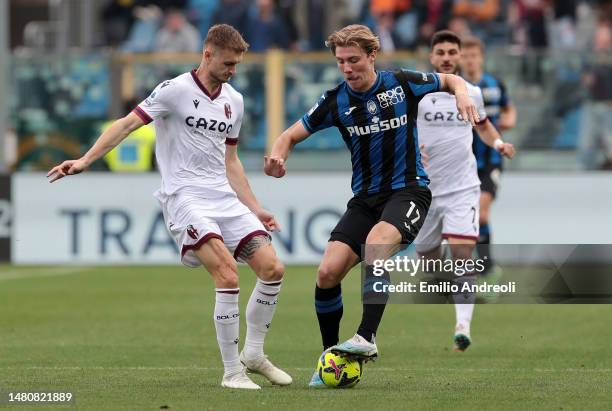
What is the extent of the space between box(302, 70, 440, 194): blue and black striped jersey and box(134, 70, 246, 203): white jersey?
0.58m

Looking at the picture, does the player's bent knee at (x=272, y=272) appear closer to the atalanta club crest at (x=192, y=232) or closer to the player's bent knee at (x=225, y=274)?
the player's bent knee at (x=225, y=274)

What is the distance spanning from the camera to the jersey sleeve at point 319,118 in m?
9.27

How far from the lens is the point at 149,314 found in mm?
14133

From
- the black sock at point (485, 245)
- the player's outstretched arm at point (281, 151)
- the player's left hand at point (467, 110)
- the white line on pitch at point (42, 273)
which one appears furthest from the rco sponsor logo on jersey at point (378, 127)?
the white line on pitch at point (42, 273)

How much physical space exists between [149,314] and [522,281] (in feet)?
14.2

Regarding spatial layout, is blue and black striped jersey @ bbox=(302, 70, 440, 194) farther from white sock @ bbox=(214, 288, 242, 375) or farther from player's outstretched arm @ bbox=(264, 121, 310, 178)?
white sock @ bbox=(214, 288, 242, 375)

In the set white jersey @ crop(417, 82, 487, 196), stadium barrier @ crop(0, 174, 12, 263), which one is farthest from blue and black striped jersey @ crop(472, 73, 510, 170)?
stadium barrier @ crop(0, 174, 12, 263)

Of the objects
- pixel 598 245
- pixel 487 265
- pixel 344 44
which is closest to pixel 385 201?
pixel 344 44

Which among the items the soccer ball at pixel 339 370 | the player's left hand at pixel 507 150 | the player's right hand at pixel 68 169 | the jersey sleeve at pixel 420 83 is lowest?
the soccer ball at pixel 339 370

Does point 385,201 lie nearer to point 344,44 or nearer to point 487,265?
point 344,44

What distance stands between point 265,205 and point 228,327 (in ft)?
35.7

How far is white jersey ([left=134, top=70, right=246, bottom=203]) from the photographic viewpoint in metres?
9.10

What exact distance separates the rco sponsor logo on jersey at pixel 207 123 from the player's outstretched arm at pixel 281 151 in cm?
36

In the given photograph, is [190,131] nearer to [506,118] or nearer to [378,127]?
[378,127]
